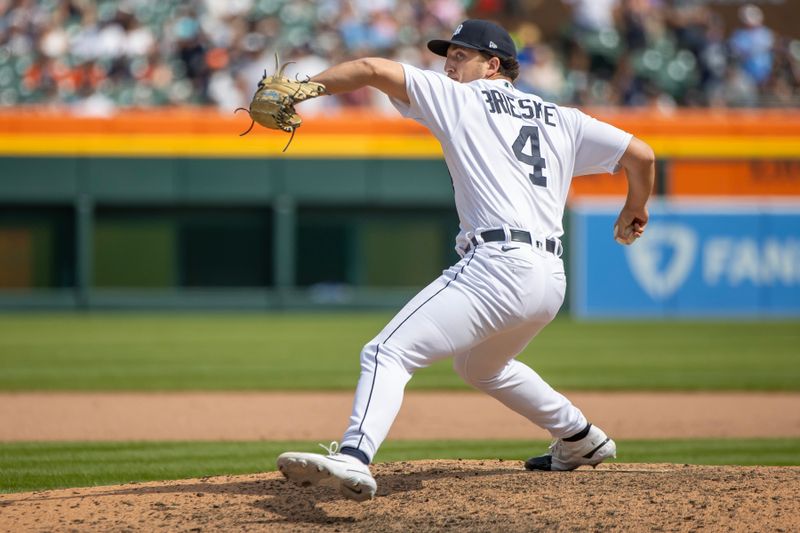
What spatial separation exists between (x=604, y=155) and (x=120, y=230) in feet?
43.3

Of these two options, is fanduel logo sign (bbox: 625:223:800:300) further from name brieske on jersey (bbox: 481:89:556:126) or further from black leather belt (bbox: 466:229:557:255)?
black leather belt (bbox: 466:229:557:255)

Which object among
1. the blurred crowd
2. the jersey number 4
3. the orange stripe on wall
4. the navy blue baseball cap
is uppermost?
the blurred crowd

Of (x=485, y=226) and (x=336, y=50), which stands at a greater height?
(x=336, y=50)

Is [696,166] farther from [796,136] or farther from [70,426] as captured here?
[70,426]

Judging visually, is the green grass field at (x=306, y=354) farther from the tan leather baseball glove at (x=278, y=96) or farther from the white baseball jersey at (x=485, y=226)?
the tan leather baseball glove at (x=278, y=96)

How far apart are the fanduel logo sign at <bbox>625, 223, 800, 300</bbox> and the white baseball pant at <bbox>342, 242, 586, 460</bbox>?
1295cm

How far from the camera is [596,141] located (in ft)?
13.4

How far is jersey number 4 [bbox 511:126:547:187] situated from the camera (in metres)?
3.90

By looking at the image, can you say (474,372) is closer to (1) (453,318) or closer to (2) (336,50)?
(1) (453,318)

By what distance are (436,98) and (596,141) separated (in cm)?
66

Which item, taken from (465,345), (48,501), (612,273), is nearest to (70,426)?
(48,501)

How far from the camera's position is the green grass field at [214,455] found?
5250 millimetres

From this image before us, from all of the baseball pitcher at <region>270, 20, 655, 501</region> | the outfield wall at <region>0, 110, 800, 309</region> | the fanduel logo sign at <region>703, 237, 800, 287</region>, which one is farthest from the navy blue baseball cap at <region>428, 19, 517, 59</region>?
the fanduel logo sign at <region>703, 237, 800, 287</region>

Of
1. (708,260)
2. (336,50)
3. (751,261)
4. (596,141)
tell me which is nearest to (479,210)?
(596,141)
